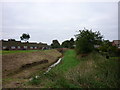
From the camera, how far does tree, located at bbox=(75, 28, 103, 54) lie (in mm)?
24803

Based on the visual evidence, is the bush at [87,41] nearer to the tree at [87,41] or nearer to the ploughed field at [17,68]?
the tree at [87,41]

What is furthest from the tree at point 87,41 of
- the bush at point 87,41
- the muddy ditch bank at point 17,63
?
the muddy ditch bank at point 17,63

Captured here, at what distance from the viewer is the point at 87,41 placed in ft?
82.2

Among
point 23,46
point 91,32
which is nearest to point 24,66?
point 91,32

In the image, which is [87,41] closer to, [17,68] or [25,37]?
[17,68]

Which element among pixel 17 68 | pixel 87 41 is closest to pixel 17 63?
pixel 17 68

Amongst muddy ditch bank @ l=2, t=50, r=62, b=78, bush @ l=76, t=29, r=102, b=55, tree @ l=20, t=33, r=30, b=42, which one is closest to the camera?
muddy ditch bank @ l=2, t=50, r=62, b=78

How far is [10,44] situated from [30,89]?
57.1m

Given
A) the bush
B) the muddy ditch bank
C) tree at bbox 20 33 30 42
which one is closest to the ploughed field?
the muddy ditch bank

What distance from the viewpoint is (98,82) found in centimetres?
675

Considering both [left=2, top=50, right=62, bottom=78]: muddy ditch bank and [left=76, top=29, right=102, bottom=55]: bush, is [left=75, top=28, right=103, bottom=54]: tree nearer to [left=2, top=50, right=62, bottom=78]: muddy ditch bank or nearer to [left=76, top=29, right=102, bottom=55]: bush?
[left=76, top=29, right=102, bottom=55]: bush

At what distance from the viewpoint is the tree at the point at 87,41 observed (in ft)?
81.4

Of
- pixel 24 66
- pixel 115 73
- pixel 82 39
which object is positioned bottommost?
pixel 24 66

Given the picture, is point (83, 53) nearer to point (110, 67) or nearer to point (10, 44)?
point (110, 67)
